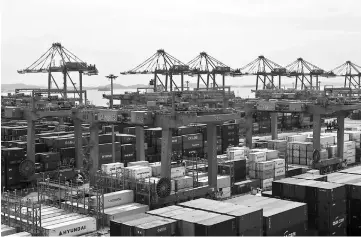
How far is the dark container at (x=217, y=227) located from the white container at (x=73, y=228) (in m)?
7.26

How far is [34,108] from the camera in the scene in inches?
1462

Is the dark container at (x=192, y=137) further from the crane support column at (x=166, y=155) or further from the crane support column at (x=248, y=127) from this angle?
the crane support column at (x=166, y=155)

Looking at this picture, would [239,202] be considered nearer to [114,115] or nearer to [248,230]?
[248,230]

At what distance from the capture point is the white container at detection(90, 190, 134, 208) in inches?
998

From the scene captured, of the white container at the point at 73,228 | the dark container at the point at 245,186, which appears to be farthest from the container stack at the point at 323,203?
the dark container at the point at 245,186

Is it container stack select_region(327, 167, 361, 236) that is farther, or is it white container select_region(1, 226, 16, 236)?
container stack select_region(327, 167, 361, 236)

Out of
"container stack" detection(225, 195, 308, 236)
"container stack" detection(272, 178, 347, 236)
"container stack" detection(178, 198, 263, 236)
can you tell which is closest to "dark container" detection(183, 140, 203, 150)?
"container stack" detection(272, 178, 347, 236)

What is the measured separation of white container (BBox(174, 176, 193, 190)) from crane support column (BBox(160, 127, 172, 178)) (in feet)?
5.44

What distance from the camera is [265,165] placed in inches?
1416

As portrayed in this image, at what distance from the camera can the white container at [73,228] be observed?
21.0m

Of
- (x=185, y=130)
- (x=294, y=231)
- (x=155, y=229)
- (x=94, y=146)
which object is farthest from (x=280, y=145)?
(x=155, y=229)

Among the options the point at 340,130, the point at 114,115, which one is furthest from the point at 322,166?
the point at 114,115

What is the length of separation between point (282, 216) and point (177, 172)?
13.1 meters

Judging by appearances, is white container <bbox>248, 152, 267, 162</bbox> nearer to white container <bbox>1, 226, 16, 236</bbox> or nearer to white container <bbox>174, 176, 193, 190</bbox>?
white container <bbox>174, 176, 193, 190</bbox>
